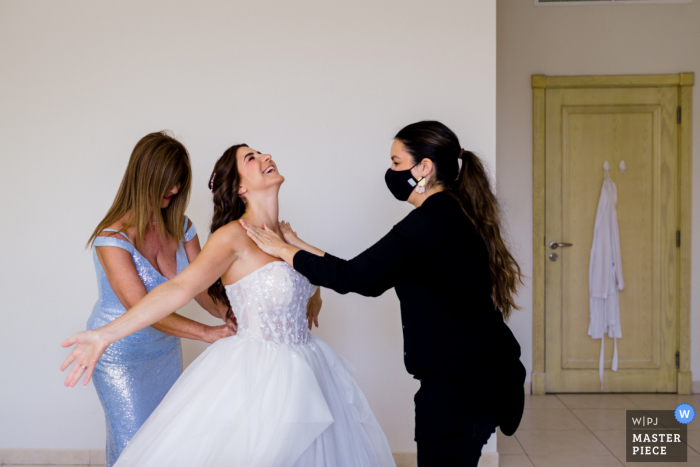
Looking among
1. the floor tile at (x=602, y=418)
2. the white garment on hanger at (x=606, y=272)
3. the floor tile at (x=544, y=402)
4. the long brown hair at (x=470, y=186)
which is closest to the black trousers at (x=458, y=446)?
the long brown hair at (x=470, y=186)

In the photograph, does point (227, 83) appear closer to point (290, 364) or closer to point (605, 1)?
point (290, 364)

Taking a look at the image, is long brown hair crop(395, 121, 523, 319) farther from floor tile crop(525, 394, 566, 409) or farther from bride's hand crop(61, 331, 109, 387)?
floor tile crop(525, 394, 566, 409)

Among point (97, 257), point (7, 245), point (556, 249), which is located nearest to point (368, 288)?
point (97, 257)

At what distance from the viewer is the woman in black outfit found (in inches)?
64.2

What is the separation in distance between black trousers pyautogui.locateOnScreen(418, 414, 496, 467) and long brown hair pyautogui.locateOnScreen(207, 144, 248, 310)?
94cm

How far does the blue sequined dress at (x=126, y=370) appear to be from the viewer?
1931mm

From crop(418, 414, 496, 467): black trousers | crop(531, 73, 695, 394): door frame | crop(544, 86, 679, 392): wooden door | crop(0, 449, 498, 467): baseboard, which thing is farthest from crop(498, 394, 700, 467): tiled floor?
crop(0, 449, 498, 467): baseboard

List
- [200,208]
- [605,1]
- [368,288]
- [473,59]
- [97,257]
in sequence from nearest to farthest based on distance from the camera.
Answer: [368,288], [97,257], [473,59], [200,208], [605,1]

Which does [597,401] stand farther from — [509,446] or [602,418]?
[509,446]

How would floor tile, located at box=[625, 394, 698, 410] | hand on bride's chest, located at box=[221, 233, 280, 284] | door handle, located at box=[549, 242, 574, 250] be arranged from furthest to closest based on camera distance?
door handle, located at box=[549, 242, 574, 250] < floor tile, located at box=[625, 394, 698, 410] < hand on bride's chest, located at box=[221, 233, 280, 284]

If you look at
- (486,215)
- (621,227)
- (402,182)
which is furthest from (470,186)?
(621,227)

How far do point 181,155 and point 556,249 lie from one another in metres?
3.40

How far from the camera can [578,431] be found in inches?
143

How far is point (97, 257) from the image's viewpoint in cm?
198
